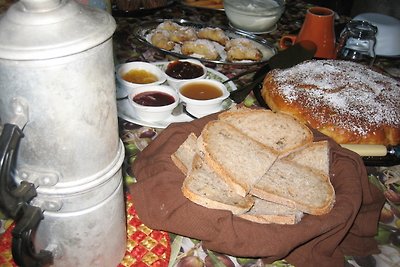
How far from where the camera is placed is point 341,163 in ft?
3.35

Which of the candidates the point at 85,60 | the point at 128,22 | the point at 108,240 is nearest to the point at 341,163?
the point at 108,240

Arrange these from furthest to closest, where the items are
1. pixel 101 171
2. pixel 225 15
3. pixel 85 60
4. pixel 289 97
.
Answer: pixel 225 15, pixel 289 97, pixel 101 171, pixel 85 60

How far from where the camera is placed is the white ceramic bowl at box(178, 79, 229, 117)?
1351 mm

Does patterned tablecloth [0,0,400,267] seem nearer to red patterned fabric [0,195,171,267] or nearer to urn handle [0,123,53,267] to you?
red patterned fabric [0,195,171,267]

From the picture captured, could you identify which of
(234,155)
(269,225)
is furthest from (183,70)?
(269,225)

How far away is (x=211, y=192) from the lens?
0.90 m

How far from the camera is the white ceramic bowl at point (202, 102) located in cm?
135

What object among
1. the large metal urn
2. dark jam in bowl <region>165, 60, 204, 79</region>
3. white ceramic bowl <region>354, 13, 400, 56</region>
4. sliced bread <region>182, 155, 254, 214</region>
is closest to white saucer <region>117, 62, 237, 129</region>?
dark jam in bowl <region>165, 60, 204, 79</region>

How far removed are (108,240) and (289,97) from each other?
83 cm

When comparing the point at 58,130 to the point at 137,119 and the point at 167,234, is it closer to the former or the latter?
the point at 167,234

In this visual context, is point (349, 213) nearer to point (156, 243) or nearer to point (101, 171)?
point (156, 243)

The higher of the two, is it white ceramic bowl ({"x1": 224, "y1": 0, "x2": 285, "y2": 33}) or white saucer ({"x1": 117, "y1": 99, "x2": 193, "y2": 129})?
white ceramic bowl ({"x1": 224, "y1": 0, "x2": 285, "y2": 33})

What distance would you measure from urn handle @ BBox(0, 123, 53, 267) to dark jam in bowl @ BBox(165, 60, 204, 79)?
0.96 meters

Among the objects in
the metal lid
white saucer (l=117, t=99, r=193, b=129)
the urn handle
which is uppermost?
the metal lid
